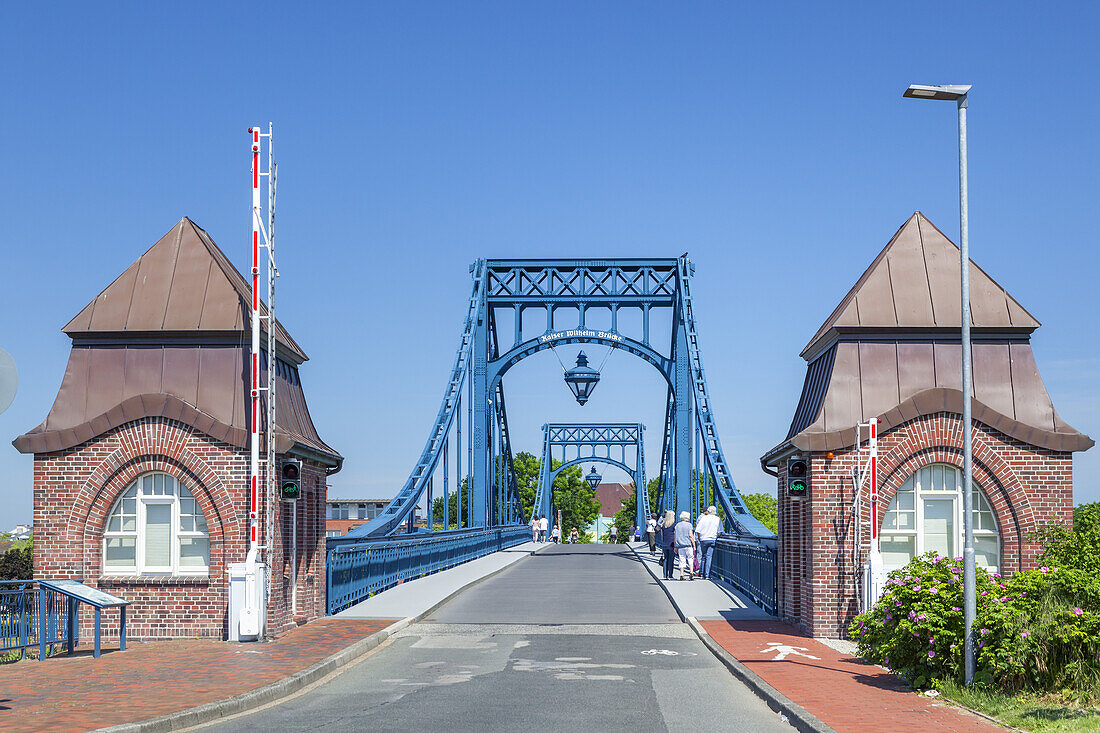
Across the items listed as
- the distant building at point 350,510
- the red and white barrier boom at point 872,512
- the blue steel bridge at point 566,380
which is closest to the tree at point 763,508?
the distant building at point 350,510

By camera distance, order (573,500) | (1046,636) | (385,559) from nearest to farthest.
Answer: (1046,636), (385,559), (573,500)

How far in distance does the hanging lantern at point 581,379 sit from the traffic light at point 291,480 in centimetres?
2250

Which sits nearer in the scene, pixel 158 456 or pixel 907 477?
pixel 907 477

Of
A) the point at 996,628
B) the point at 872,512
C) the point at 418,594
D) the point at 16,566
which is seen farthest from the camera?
the point at 16,566

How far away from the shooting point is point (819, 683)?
A: 1160 cm

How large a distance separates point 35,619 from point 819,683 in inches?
342

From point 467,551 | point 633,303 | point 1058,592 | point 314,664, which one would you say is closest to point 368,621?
point 314,664

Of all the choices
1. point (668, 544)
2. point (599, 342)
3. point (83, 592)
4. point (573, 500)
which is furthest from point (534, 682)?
point (573, 500)

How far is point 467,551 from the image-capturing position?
122ft

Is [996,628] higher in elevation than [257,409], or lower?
lower

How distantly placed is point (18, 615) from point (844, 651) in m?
9.33

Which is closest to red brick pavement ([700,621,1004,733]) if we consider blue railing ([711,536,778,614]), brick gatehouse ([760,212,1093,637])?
brick gatehouse ([760,212,1093,637])

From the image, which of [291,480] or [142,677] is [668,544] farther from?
[142,677]

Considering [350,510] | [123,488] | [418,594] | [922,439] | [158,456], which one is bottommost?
[350,510]
